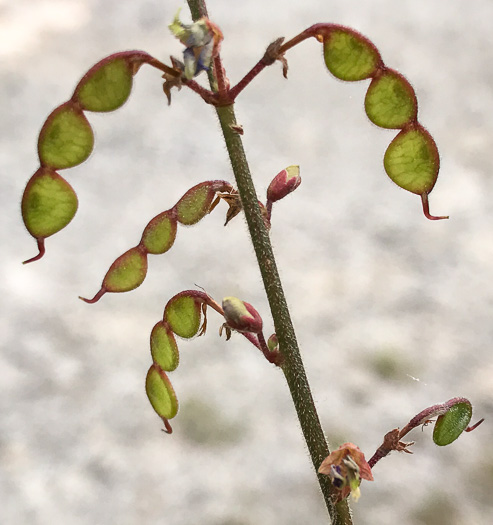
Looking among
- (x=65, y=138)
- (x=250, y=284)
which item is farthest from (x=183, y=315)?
(x=250, y=284)

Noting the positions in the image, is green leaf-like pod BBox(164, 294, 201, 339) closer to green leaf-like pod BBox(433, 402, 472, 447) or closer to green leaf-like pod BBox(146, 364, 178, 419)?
green leaf-like pod BBox(146, 364, 178, 419)

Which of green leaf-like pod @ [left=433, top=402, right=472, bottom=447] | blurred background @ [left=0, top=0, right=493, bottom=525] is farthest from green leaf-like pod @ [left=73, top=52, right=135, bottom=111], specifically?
blurred background @ [left=0, top=0, right=493, bottom=525]

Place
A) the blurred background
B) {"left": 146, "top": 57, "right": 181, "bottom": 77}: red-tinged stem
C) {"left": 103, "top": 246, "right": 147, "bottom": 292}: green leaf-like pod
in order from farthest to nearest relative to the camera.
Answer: the blurred background < {"left": 103, "top": 246, "right": 147, "bottom": 292}: green leaf-like pod < {"left": 146, "top": 57, "right": 181, "bottom": 77}: red-tinged stem

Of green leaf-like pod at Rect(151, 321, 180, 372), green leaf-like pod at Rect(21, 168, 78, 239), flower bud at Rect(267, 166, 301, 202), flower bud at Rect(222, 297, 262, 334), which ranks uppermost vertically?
flower bud at Rect(267, 166, 301, 202)

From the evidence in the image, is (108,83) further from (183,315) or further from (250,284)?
(250,284)

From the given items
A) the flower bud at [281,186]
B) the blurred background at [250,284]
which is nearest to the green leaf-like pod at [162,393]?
the flower bud at [281,186]

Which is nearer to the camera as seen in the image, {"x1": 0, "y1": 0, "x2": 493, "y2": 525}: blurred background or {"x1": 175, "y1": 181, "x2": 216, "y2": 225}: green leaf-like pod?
{"x1": 175, "y1": 181, "x2": 216, "y2": 225}: green leaf-like pod

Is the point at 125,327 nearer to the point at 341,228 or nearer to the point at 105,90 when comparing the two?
the point at 341,228
